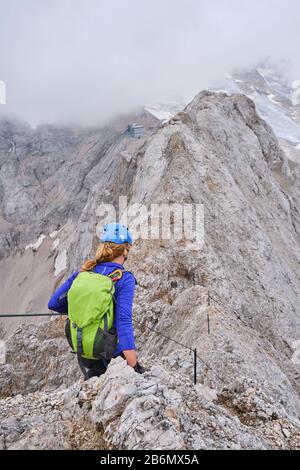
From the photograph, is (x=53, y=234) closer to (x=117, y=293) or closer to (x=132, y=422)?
(x=117, y=293)

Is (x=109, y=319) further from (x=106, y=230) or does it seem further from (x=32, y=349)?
(x=32, y=349)

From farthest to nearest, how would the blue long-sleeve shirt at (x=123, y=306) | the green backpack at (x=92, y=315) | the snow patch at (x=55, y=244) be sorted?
the snow patch at (x=55, y=244)
the blue long-sleeve shirt at (x=123, y=306)
the green backpack at (x=92, y=315)

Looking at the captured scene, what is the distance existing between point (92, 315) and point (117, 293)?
476mm

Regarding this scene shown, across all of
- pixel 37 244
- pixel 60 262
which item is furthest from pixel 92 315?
pixel 37 244

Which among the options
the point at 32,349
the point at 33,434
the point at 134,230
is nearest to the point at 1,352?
the point at 32,349

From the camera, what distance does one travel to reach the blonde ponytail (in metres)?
5.29

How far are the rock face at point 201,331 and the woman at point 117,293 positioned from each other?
0.25 m

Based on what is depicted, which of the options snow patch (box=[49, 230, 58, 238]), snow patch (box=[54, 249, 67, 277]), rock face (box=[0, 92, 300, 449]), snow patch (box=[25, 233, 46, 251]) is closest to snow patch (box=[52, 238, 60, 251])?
snow patch (box=[49, 230, 58, 238])

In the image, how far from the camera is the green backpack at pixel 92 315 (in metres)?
4.75

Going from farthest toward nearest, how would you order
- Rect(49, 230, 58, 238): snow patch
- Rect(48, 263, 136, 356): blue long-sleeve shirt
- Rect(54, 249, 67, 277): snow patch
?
1. Rect(49, 230, 58, 238): snow patch
2. Rect(54, 249, 67, 277): snow patch
3. Rect(48, 263, 136, 356): blue long-sleeve shirt

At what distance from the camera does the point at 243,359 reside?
9828 millimetres

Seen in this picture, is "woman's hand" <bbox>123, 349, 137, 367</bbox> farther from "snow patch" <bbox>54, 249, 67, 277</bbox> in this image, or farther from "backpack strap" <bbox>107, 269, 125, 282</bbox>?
"snow patch" <bbox>54, 249, 67, 277</bbox>

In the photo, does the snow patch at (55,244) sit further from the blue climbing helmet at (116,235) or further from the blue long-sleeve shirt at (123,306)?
the blue long-sleeve shirt at (123,306)

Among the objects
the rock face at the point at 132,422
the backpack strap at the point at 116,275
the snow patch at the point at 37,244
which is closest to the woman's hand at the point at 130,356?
the rock face at the point at 132,422
